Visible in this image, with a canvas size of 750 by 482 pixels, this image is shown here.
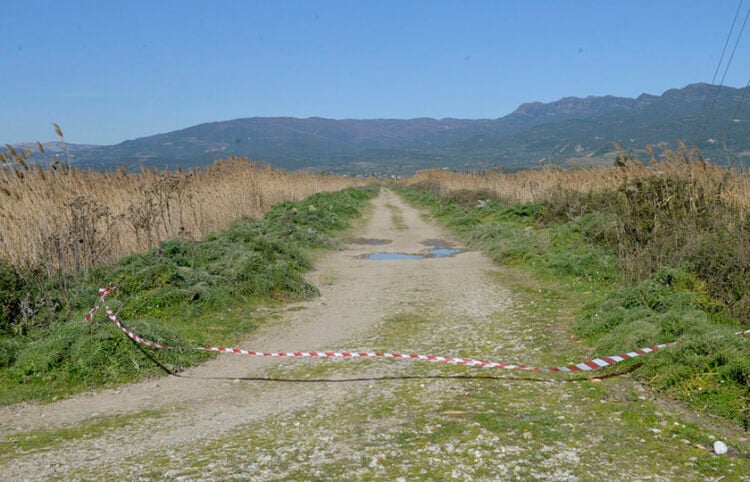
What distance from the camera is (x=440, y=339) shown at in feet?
27.2

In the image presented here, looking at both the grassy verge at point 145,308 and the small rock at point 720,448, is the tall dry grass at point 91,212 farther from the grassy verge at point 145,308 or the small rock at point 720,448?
the small rock at point 720,448

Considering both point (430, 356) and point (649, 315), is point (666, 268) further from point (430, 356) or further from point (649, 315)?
point (430, 356)

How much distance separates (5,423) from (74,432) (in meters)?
0.85

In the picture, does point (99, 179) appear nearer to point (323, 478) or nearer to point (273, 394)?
point (273, 394)

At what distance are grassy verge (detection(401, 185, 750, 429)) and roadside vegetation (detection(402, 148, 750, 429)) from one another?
0.05 feet

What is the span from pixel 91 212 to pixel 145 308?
308cm

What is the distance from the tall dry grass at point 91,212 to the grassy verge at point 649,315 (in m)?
7.75

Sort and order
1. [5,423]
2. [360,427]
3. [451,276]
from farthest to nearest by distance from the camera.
A: [451,276], [5,423], [360,427]

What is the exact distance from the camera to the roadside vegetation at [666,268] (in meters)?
5.78

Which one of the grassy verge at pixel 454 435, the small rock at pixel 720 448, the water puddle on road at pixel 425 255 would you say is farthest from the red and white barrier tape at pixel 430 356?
the water puddle on road at pixel 425 255

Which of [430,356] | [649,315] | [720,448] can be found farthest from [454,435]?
[649,315]

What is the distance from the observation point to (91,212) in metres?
11.5

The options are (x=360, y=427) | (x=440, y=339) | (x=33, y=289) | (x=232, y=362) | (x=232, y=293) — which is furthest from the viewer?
(x=232, y=293)

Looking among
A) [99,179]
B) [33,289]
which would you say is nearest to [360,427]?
[33,289]
